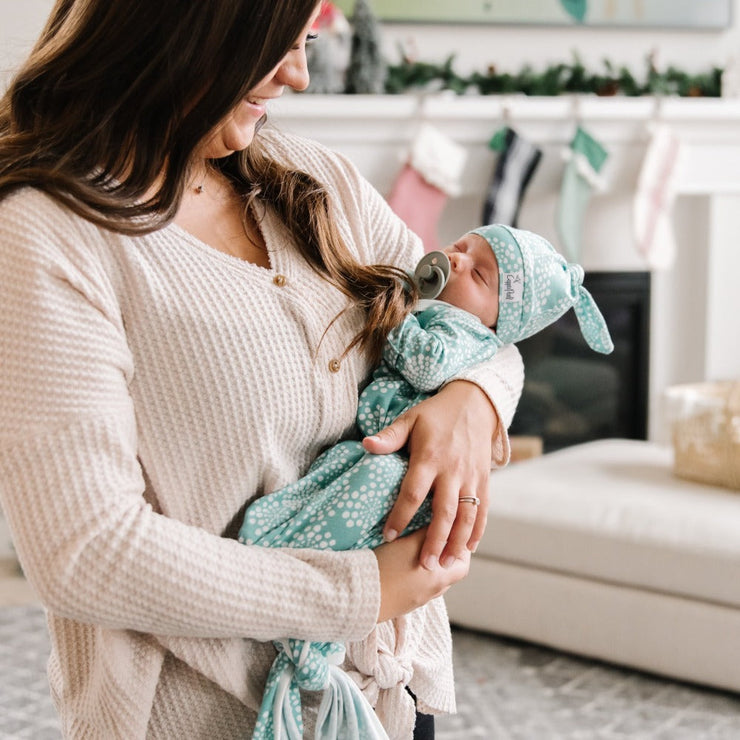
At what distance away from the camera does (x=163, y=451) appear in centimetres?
88

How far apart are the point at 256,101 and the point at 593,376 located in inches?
120

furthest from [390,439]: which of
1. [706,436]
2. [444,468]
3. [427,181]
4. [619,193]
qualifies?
[619,193]

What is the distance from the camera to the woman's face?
0.88 meters

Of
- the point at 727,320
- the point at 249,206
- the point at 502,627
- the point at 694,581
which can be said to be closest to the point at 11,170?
the point at 249,206

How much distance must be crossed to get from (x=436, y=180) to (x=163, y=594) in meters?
2.65

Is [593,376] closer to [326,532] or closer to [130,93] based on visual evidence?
[326,532]

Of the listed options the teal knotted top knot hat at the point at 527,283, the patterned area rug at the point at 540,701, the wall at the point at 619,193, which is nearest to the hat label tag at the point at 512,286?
the teal knotted top knot hat at the point at 527,283

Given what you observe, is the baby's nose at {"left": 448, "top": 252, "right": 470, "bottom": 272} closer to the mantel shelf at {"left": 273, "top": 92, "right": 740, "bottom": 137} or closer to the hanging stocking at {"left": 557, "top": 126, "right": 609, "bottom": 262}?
the mantel shelf at {"left": 273, "top": 92, "right": 740, "bottom": 137}

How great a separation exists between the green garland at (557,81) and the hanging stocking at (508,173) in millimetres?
199

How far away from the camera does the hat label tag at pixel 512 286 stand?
1197mm

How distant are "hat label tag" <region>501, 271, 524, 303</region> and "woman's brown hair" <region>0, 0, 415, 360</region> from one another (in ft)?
1.50

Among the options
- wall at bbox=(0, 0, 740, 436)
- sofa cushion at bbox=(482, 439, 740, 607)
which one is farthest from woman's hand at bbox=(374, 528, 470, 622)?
wall at bbox=(0, 0, 740, 436)

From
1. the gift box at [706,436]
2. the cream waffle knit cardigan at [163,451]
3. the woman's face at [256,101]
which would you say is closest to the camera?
the cream waffle knit cardigan at [163,451]

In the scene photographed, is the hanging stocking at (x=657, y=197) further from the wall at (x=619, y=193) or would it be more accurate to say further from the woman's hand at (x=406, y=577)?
the woman's hand at (x=406, y=577)
